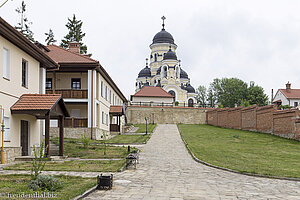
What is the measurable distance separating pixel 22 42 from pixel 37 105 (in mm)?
2603

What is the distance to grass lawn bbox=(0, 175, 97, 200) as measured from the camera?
310 inches

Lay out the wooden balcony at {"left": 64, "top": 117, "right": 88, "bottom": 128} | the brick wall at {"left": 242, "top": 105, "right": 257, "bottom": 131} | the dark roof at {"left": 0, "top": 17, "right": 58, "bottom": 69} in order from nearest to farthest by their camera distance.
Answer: the dark roof at {"left": 0, "top": 17, "right": 58, "bottom": 69} → the wooden balcony at {"left": 64, "top": 117, "right": 88, "bottom": 128} → the brick wall at {"left": 242, "top": 105, "right": 257, "bottom": 131}

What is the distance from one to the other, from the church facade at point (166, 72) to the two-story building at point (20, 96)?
184 ft

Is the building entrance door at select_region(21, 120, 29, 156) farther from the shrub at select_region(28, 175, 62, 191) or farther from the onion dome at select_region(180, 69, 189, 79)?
the onion dome at select_region(180, 69, 189, 79)

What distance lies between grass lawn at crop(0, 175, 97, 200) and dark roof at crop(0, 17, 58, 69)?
5.49 meters

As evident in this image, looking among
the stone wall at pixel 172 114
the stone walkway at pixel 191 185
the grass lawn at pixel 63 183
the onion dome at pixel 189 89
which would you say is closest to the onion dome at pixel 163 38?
the onion dome at pixel 189 89

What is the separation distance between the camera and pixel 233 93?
84000 mm

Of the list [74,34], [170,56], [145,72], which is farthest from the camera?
[145,72]

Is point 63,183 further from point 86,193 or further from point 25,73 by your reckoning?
point 25,73

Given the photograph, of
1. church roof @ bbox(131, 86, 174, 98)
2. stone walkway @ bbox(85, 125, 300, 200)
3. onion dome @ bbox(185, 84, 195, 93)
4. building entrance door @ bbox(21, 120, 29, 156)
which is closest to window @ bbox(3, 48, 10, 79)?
building entrance door @ bbox(21, 120, 29, 156)

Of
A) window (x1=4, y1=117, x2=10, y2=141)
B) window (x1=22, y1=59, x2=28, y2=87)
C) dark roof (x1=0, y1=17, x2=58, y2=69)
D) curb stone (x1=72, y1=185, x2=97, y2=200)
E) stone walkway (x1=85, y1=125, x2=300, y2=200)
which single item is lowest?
stone walkway (x1=85, y1=125, x2=300, y2=200)

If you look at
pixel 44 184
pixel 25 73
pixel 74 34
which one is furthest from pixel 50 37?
pixel 44 184

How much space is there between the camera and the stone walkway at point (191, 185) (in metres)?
8.49

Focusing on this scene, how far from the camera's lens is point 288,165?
1471 cm
